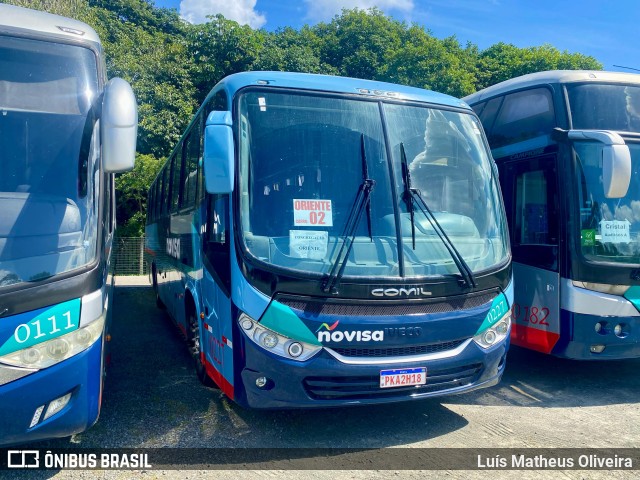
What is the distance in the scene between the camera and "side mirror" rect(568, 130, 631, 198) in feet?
17.5

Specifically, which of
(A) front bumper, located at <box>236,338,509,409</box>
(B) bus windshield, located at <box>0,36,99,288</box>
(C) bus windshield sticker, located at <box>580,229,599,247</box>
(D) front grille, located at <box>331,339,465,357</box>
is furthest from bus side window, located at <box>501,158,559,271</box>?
(B) bus windshield, located at <box>0,36,99,288</box>

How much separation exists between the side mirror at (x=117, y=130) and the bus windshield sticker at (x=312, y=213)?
132cm

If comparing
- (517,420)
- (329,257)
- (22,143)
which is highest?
(22,143)

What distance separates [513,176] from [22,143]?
17.7ft

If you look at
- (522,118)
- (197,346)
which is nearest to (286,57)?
(522,118)

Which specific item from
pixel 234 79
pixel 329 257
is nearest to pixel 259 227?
pixel 329 257

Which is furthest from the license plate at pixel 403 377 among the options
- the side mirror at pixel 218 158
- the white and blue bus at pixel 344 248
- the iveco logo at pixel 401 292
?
the side mirror at pixel 218 158

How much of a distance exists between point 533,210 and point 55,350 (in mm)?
5220

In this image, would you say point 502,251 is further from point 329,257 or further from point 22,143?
point 22,143

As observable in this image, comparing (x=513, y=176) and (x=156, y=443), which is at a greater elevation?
(x=513, y=176)

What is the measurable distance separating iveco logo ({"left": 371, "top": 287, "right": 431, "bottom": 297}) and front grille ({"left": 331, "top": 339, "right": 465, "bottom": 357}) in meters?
0.41

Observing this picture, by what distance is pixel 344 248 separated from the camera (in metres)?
4.38

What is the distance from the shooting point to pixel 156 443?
452 cm

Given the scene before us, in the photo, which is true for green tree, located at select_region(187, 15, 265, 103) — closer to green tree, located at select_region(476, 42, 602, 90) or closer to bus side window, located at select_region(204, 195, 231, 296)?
green tree, located at select_region(476, 42, 602, 90)
